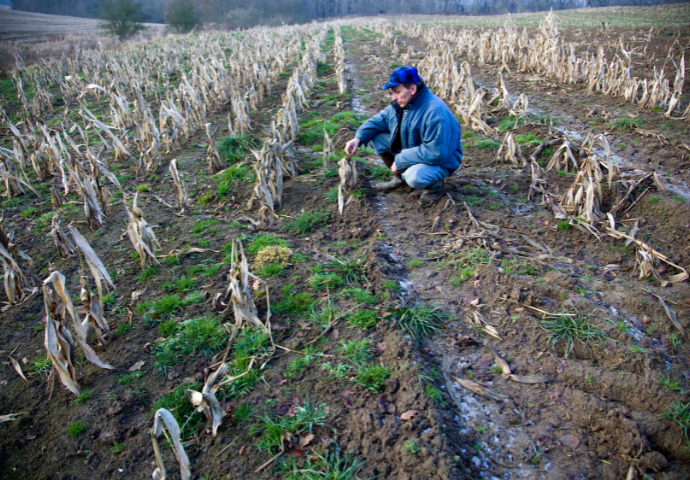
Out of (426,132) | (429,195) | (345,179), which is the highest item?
(426,132)

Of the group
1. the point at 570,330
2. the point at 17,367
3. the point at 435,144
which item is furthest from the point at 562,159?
the point at 17,367

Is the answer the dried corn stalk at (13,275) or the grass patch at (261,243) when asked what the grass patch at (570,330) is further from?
the dried corn stalk at (13,275)

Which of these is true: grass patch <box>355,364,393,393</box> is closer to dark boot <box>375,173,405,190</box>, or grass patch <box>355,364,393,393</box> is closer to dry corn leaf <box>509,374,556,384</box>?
dry corn leaf <box>509,374,556,384</box>

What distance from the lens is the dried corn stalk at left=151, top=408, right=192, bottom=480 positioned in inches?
78.8

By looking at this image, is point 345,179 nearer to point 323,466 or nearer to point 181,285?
point 181,285

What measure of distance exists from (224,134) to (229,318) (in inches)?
206

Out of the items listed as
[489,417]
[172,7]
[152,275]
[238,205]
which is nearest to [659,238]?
[489,417]

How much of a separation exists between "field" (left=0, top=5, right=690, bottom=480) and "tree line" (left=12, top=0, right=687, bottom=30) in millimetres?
31768

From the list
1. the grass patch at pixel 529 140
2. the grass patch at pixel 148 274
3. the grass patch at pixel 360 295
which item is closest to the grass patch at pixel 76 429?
the grass patch at pixel 148 274

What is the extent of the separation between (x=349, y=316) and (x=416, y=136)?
2.60 meters

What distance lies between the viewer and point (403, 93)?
4.33 meters

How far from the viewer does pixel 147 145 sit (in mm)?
6352

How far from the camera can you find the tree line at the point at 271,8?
35750mm

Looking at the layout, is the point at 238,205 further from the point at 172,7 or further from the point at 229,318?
the point at 172,7
